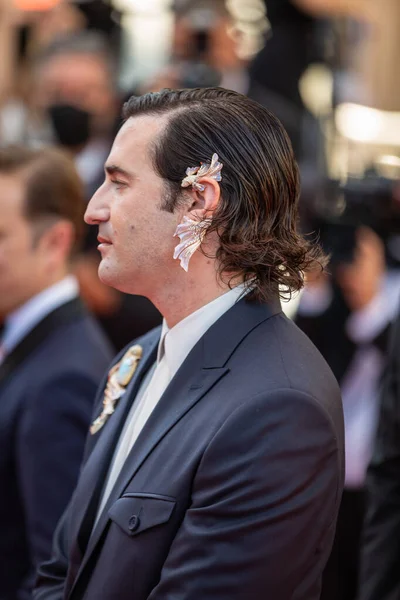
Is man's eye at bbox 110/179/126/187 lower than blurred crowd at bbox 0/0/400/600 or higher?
higher

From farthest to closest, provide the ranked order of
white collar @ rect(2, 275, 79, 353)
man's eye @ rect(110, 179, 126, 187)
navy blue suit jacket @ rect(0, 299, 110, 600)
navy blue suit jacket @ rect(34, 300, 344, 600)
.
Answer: white collar @ rect(2, 275, 79, 353) → navy blue suit jacket @ rect(0, 299, 110, 600) → man's eye @ rect(110, 179, 126, 187) → navy blue suit jacket @ rect(34, 300, 344, 600)

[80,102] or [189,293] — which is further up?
[189,293]

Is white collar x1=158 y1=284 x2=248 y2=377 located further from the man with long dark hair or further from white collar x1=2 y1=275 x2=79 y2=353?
white collar x1=2 y1=275 x2=79 y2=353

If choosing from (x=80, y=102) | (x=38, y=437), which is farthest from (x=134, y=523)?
(x=80, y=102)

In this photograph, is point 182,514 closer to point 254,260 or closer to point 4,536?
point 254,260

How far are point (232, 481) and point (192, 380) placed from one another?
0.92ft

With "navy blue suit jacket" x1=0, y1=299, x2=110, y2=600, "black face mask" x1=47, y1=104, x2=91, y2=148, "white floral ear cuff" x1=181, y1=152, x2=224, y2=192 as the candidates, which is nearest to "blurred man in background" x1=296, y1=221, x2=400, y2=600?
"navy blue suit jacket" x1=0, y1=299, x2=110, y2=600

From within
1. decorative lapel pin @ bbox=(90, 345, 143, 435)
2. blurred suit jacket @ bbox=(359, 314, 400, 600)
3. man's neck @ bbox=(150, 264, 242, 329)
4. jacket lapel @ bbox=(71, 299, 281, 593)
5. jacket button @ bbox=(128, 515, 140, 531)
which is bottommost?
blurred suit jacket @ bbox=(359, 314, 400, 600)

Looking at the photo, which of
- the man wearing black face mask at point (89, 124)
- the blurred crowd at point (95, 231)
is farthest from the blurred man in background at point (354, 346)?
the man wearing black face mask at point (89, 124)

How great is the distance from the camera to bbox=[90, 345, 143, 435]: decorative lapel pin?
231 cm

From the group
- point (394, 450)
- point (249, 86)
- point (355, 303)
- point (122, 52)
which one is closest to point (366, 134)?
point (249, 86)

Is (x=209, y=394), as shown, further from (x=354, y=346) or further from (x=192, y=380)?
(x=354, y=346)

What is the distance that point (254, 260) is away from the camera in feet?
6.60

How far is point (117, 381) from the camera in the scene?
2.36 metres
